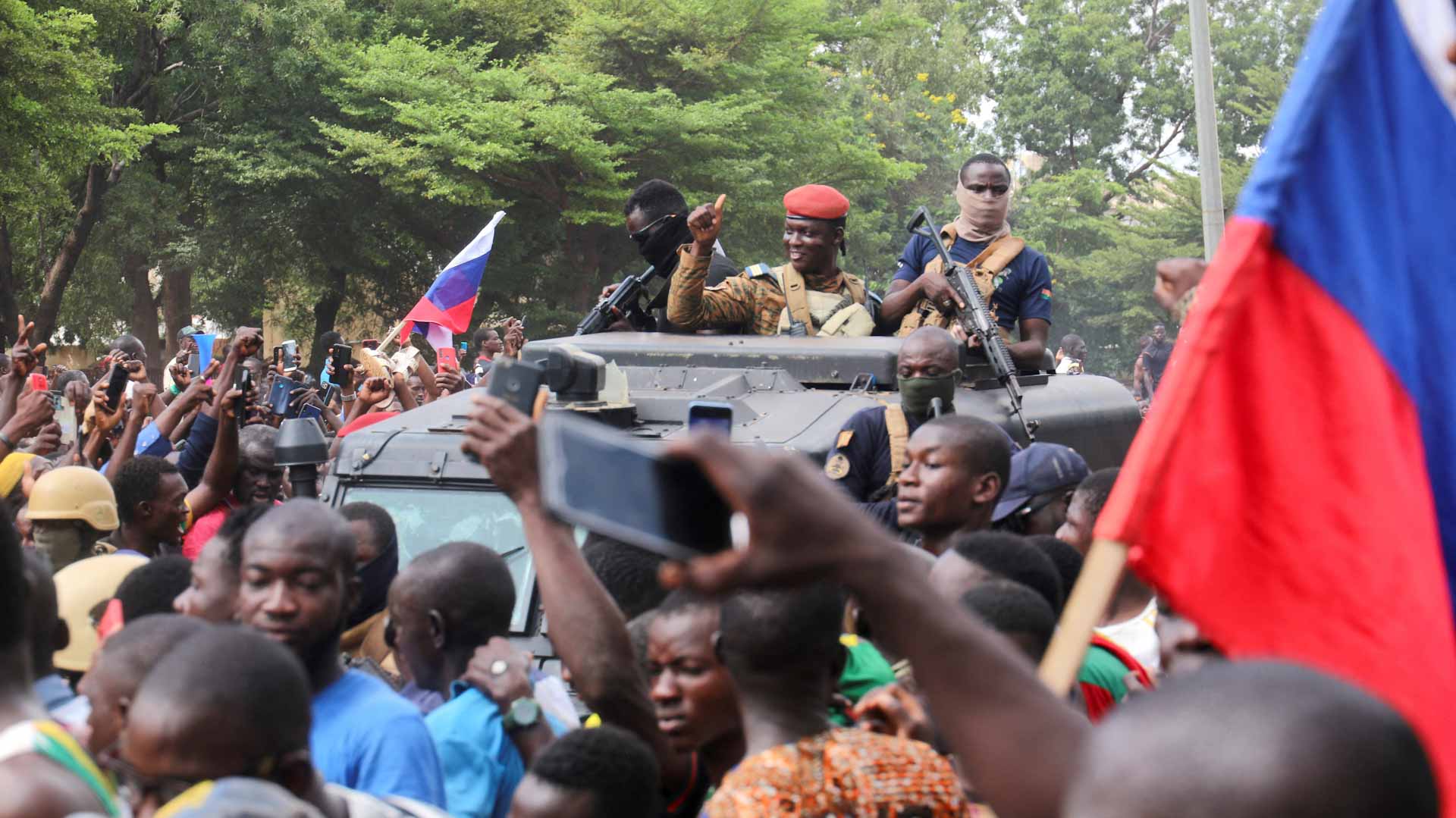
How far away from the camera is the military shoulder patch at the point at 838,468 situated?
19.2 ft

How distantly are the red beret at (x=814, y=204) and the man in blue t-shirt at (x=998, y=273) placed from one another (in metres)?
0.41

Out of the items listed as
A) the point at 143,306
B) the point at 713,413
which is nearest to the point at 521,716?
the point at 713,413

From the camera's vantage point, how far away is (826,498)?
179cm

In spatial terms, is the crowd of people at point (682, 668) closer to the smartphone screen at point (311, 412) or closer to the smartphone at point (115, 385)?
the smartphone at point (115, 385)

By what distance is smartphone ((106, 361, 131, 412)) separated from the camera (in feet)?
24.6

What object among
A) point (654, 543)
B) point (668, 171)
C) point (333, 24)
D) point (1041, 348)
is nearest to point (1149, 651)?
point (654, 543)

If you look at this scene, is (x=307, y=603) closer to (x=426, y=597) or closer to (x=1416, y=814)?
(x=426, y=597)

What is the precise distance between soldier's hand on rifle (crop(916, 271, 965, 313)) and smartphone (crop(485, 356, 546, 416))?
4336mm

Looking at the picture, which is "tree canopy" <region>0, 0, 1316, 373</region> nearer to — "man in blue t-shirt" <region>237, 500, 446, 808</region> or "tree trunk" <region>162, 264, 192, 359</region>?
"tree trunk" <region>162, 264, 192, 359</region>

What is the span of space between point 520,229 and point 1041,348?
20.5 m

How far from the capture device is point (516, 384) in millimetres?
2887

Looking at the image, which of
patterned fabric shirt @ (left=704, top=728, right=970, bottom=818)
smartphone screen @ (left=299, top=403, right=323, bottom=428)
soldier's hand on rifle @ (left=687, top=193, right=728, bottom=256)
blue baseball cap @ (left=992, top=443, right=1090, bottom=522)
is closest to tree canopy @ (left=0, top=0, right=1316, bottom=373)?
smartphone screen @ (left=299, top=403, right=323, bottom=428)

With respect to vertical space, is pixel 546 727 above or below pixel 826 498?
below

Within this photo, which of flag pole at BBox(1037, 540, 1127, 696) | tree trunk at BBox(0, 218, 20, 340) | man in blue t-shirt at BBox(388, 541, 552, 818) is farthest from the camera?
tree trunk at BBox(0, 218, 20, 340)
